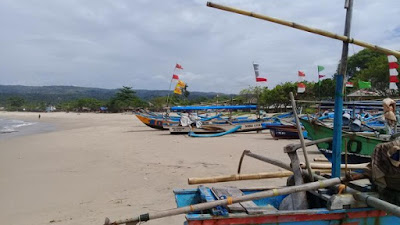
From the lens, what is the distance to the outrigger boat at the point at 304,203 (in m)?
3.03

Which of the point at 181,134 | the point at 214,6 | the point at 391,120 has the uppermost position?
the point at 214,6

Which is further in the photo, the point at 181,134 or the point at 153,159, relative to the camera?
the point at 181,134

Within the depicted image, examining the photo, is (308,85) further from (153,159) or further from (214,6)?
(214,6)

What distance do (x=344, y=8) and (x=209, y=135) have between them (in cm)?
1465

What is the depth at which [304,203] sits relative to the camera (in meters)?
3.70

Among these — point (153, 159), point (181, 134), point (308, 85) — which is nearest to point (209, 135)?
point (181, 134)

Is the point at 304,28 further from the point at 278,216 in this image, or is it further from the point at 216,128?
the point at 216,128

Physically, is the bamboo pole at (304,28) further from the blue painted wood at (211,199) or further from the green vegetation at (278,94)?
the green vegetation at (278,94)

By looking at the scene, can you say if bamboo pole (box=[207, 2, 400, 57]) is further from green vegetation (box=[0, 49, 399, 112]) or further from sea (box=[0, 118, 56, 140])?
sea (box=[0, 118, 56, 140])

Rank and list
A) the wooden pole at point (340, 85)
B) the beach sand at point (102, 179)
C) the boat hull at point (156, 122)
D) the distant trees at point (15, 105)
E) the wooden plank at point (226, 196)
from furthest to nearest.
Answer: the distant trees at point (15, 105) → the boat hull at point (156, 122) → the beach sand at point (102, 179) → the wooden pole at point (340, 85) → the wooden plank at point (226, 196)

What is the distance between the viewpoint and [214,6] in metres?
3.21

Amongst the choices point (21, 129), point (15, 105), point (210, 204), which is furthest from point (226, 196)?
point (15, 105)

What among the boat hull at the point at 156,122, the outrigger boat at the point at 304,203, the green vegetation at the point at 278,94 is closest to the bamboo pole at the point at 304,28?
the outrigger boat at the point at 304,203

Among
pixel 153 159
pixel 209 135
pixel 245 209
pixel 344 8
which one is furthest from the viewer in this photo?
pixel 209 135
